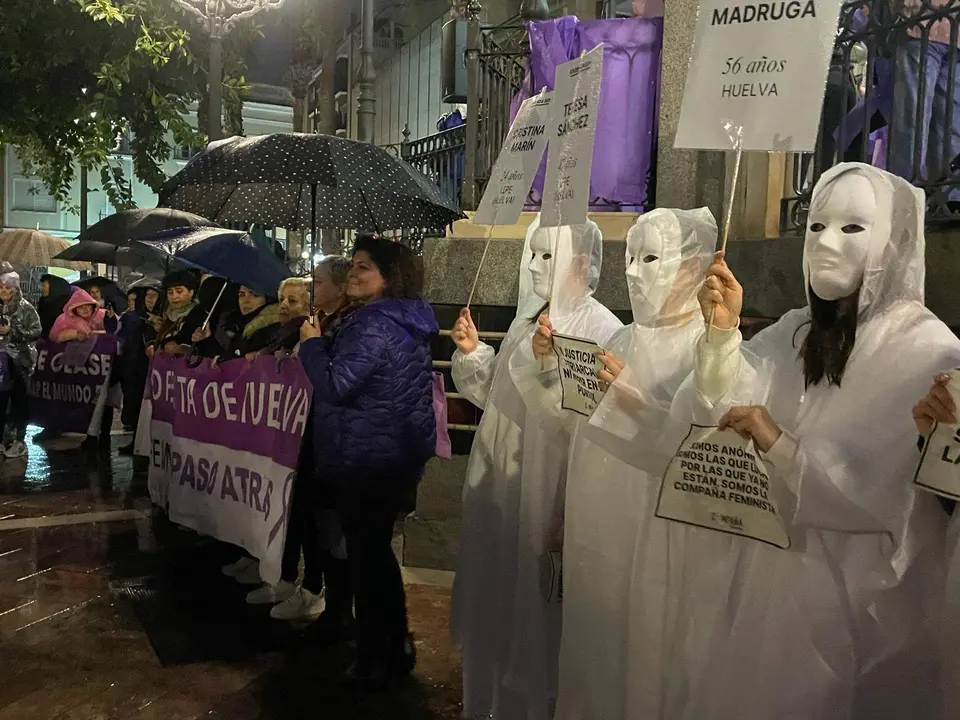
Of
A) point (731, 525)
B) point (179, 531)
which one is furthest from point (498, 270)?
point (731, 525)

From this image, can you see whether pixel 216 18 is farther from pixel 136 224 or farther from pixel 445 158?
pixel 445 158

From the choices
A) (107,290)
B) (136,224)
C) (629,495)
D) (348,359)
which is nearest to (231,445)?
(348,359)

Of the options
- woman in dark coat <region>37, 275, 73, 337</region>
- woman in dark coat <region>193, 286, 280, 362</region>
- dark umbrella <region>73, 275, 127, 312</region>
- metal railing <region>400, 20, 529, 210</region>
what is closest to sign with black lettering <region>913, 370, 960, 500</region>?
woman in dark coat <region>193, 286, 280, 362</region>

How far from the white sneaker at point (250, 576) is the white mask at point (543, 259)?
3.11 meters

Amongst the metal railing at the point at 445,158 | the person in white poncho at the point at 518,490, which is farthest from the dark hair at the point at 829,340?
the metal railing at the point at 445,158

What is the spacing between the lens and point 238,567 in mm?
6238

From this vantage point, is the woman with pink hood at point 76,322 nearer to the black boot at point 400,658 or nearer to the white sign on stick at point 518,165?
the black boot at point 400,658

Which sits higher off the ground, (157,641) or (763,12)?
(763,12)

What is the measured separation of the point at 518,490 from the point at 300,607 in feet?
6.79

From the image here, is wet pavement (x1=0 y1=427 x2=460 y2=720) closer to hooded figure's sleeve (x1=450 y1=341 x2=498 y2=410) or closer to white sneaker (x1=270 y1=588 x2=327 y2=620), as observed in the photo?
white sneaker (x1=270 y1=588 x2=327 y2=620)

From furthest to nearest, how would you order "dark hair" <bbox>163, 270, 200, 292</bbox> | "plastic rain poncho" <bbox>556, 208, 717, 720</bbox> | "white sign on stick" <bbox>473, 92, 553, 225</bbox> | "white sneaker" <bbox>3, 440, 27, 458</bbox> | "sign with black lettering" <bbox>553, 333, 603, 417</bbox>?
"white sneaker" <bbox>3, 440, 27, 458</bbox> → "dark hair" <bbox>163, 270, 200, 292</bbox> → "white sign on stick" <bbox>473, 92, 553, 225</bbox> → "sign with black lettering" <bbox>553, 333, 603, 417</bbox> → "plastic rain poncho" <bbox>556, 208, 717, 720</bbox>

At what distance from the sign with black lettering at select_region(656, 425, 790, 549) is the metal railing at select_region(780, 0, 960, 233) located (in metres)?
1.86

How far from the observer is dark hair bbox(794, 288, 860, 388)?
261 cm

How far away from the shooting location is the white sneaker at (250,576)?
19.9ft
